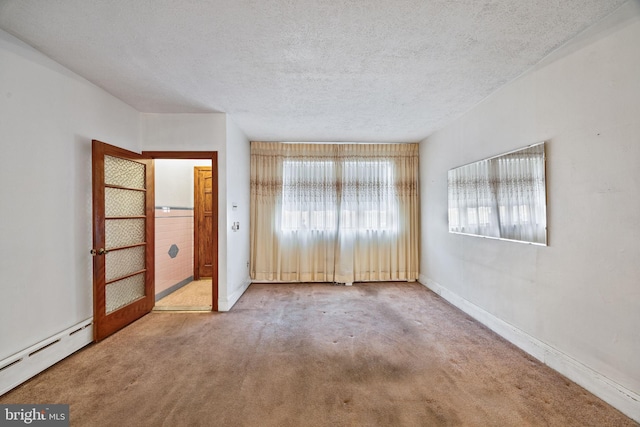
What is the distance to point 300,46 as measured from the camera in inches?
86.4

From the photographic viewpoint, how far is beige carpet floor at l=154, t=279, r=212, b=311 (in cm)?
381

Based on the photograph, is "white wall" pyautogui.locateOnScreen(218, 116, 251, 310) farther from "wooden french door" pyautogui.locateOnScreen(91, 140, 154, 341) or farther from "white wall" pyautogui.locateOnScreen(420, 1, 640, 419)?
"white wall" pyautogui.locateOnScreen(420, 1, 640, 419)

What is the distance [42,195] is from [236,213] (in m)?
2.14

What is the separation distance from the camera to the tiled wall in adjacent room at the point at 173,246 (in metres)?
4.36

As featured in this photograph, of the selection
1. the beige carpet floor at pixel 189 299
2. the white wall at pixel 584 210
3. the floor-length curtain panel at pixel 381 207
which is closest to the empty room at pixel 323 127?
the white wall at pixel 584 210

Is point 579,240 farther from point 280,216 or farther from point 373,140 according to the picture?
point 280,216

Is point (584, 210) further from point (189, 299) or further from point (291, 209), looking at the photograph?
point (189, 299)

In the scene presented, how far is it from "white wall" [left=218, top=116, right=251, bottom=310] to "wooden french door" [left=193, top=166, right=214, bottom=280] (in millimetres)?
1112

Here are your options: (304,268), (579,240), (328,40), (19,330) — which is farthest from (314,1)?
(304,268)

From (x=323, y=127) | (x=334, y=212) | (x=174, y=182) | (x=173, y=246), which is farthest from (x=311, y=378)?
(x=174, y=182)

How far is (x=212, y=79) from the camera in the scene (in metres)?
2.73

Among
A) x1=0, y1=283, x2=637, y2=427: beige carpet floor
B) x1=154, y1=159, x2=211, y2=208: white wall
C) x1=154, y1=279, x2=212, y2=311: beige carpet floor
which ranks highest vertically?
x1=154, y1=159, x2=211, y2=208: white wall

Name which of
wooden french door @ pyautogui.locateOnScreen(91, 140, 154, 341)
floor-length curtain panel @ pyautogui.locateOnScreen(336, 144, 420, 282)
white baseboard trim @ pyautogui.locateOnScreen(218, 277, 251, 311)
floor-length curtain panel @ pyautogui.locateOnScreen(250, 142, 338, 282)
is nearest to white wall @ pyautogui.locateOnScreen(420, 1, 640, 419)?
floor-length curtain panel @ pyautogui.locateOnScreen(336, 144, 420, 282)

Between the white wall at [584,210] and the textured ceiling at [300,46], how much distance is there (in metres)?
0.26
